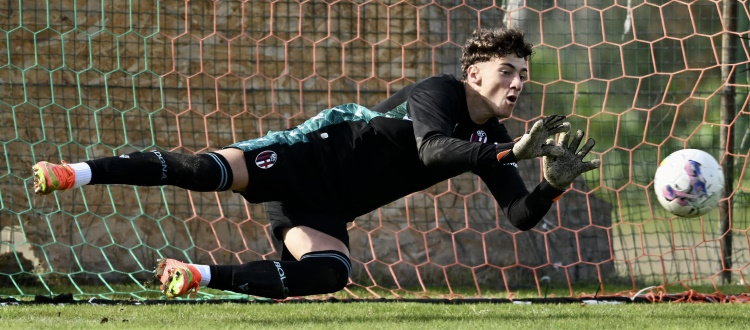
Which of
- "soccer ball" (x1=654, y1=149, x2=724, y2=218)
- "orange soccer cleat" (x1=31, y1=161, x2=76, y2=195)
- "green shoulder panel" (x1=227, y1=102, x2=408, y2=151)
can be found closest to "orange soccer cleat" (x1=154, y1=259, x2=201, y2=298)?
"orange soccer cleat" (x1=31, y1=161, x2=76, y2=195)

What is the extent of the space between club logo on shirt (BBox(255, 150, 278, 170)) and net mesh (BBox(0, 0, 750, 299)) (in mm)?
2472

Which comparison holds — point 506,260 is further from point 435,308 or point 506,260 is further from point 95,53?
point 95,53

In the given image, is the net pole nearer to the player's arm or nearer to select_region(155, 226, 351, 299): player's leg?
the player's arm

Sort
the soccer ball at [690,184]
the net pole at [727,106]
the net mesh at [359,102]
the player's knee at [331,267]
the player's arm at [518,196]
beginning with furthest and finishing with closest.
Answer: the net pole at [727,106] < the net mesh at [359,102] < the soccer ball at [690,184] < the player's arm at [518,196] < the player's knee at [331,267]

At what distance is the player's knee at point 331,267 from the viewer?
4.76 meters

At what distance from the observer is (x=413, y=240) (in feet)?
26.6

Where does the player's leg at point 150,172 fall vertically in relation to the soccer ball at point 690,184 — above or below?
above

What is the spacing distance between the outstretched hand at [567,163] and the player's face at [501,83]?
1.34 feet

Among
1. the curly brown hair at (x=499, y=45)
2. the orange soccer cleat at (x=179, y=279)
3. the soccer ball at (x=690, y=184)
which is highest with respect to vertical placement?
the curly brown hair at (x=499, y=45)

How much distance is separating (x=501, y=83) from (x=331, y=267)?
1194mm

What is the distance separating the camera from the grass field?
16.5 ft

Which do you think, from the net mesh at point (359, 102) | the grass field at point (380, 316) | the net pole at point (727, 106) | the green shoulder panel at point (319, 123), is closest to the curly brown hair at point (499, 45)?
the green shoulder panel at point (319, 123)

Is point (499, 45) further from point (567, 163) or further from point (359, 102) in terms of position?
point (359, 102)

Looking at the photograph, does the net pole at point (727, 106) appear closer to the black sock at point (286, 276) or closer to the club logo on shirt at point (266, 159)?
the black sock at point (286, 276)
